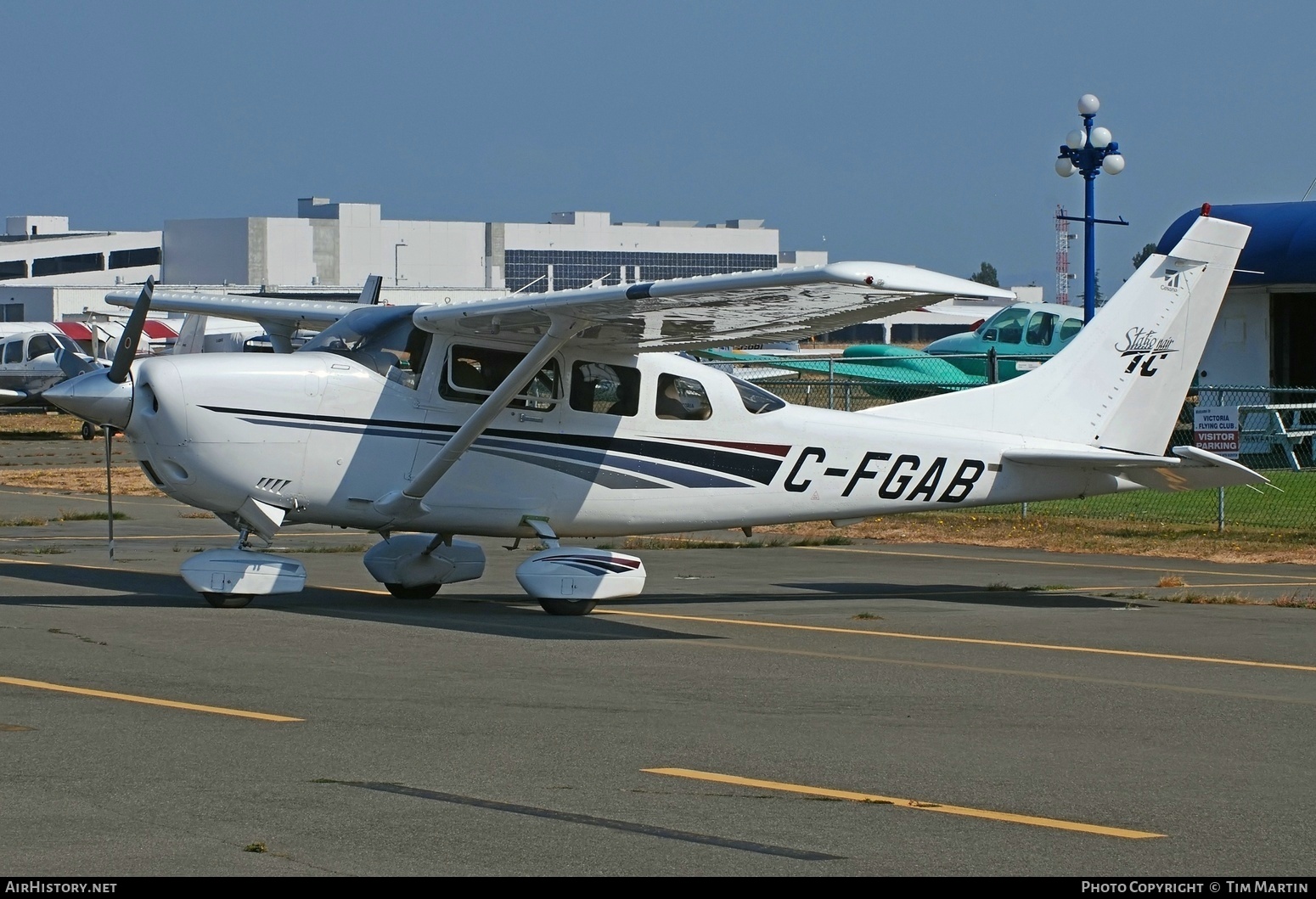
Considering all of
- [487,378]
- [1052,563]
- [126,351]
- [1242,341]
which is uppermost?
[1242,341]

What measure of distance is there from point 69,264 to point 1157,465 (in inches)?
4396

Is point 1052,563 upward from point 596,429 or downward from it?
downward

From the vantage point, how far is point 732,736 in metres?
7.43

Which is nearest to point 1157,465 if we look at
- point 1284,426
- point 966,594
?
point 966,594

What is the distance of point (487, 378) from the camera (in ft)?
41.2

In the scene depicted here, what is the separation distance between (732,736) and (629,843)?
81.7 inches

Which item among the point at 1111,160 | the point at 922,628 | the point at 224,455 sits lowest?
the point at 922,628

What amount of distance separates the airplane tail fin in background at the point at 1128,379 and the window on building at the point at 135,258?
110 m

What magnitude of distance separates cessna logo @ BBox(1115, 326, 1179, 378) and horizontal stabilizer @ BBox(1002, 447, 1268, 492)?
0.76m

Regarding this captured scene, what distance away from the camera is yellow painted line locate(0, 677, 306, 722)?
25.3 feet

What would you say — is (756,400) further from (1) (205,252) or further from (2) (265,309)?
(1) (205,252)
